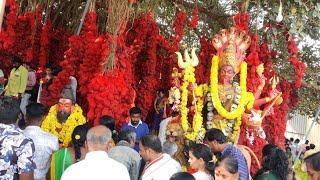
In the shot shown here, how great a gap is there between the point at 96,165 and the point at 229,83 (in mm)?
4114

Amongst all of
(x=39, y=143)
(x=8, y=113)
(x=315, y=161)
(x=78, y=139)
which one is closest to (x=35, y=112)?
(x=39, y=143)

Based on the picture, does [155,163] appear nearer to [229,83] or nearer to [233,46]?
[229,83]

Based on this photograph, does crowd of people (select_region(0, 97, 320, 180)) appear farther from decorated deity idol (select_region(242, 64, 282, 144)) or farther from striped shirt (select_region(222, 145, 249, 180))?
decorated deity idol (select_region(242, 64, 282, 144))

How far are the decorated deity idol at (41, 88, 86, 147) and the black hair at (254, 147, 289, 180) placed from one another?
2.48m

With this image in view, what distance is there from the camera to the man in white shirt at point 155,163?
3.84 meters

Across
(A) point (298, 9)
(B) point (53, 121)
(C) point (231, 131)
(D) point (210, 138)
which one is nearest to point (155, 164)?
(D) point (210, 138)

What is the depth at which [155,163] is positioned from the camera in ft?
12.9

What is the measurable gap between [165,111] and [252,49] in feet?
5.73

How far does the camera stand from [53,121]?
6109mm

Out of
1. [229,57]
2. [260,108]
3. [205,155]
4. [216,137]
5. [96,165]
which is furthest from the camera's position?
[260,108]

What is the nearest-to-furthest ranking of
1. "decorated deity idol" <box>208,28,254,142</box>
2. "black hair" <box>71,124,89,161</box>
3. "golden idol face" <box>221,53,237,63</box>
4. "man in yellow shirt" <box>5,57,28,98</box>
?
"black hair" <box>71,124,89,161</box>, "decorated deity idol" <box>208,28,254,142</box>, "golden idol face" <box>221,53,237,63</box>, "man in yellow shirt" <box>5,57,28,98</box>

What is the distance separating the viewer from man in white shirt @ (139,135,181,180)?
3.84 m

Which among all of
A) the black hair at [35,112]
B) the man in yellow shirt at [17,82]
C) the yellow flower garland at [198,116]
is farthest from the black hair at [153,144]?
the man in yellow shirt at [17,82]

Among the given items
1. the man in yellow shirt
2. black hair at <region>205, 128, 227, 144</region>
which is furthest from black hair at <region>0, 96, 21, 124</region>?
the man in yellow shirt
